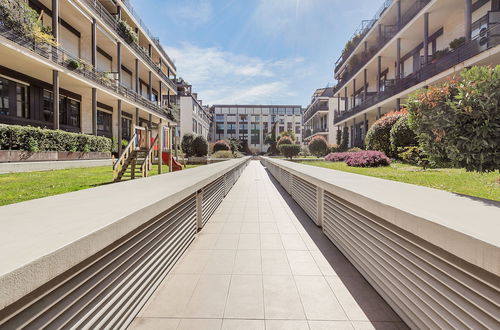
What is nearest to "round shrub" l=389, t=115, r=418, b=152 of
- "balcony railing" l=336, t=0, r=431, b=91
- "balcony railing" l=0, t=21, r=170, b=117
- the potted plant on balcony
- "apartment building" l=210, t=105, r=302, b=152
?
"balcony railing" l=336, t=0, r=431, b=91

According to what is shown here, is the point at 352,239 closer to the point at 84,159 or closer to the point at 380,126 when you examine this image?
the point at 380,126

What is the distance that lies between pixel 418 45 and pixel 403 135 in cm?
1513

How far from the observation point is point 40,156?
34.5 feet

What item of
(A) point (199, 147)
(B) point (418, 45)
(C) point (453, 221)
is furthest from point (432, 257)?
(B) point (418, 45)

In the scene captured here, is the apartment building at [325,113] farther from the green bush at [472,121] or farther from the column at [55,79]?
the green bush at [472,121]

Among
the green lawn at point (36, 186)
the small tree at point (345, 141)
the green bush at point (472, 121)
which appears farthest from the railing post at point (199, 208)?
the small tree at point (345, 141)

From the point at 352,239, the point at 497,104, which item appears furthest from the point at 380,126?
the point at 352,239

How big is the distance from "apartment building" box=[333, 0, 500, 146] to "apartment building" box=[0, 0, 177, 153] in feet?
59.2

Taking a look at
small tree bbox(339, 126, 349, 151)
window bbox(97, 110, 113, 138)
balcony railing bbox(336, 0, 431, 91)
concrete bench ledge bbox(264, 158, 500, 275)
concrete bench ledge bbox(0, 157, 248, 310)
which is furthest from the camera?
small tree bbox(339, 126, 349, 151)

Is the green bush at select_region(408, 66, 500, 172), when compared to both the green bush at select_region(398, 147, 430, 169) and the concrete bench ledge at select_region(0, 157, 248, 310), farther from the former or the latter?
the green bush at select_region(398, 147, 430, 169)

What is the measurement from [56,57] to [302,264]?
59.5 ft

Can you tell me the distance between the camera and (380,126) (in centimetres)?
1298

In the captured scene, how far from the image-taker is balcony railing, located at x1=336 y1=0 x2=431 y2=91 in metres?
17.9

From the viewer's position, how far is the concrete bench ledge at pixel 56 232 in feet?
3.35
